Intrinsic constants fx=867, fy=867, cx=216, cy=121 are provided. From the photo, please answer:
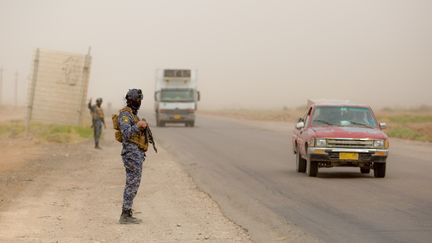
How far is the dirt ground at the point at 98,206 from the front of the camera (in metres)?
10.3

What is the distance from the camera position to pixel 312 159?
18.6 metres

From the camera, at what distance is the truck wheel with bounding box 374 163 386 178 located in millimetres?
18656

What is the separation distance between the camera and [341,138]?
18297 mm

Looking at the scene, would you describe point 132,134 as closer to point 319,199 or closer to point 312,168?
point 319,199

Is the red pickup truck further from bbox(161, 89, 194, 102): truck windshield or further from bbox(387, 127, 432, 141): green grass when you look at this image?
bbox(161, 89, 194, 102): truck windshield

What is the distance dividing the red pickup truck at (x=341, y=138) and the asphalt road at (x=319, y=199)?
0.39 meters

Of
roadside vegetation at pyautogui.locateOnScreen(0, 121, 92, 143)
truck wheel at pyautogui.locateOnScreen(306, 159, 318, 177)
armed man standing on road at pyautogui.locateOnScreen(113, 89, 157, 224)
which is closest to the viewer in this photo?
armed man standing on road at pyautogui.locateOnScreen(113, 89, 157, 224)

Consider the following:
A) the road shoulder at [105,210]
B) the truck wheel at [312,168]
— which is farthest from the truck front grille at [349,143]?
the road shoulder at [105,210]

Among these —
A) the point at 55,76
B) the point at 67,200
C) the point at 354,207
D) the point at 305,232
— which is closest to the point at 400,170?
the point at 354,207

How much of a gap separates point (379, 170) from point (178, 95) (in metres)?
35.6

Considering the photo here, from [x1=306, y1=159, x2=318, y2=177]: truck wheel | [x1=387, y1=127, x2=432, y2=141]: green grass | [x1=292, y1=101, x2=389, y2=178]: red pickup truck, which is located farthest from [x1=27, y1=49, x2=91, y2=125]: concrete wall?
[x1=306, y1=159, x2=318, y2=177]: truck wheel

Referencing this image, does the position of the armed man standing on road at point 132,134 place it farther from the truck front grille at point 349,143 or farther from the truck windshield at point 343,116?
the truck windshield at point 343,116

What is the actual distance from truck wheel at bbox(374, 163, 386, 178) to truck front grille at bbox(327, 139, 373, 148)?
67cm

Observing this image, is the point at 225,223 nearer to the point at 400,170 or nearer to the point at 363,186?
the point at 363,186
